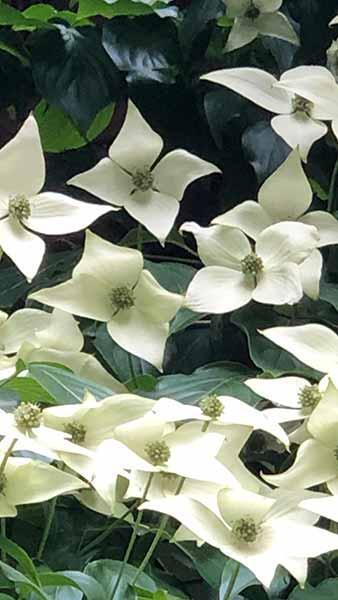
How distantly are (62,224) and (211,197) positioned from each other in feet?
1.29

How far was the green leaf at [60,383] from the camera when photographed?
0.63 metres

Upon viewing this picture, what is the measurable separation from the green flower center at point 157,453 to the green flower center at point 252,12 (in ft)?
1.50

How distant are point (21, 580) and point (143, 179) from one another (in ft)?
1.13

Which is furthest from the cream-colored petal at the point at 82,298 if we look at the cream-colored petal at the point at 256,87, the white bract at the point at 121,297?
the cream-colored petal at the point at 256,87

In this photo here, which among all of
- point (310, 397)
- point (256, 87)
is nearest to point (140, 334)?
point (310, 397)

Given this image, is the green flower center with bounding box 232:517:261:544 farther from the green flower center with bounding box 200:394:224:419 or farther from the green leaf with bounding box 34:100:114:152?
the green leaf with bounding box 34:100:114:152

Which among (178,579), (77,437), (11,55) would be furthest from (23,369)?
(11,55)

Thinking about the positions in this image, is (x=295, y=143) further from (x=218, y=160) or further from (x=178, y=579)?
(x=178, y=579)

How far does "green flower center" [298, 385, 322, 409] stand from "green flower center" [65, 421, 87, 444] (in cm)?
13

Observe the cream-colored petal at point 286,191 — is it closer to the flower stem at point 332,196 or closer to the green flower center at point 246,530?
the flower stem at point 332,196

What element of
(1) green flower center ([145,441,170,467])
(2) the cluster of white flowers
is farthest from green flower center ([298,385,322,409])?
(1) green flower center ([145,441,170,467])

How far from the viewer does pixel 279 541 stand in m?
0.53

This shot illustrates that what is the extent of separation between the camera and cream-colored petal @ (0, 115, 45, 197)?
0.69m

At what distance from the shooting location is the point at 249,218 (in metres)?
0.75
